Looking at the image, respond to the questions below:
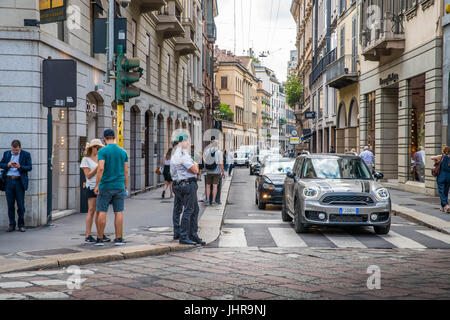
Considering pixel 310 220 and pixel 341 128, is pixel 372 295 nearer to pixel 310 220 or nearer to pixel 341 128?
pixel 310 220

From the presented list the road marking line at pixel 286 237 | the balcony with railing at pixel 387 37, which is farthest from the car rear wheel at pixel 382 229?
the balcony with railing at pixel 387 37

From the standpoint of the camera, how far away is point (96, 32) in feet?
42.5

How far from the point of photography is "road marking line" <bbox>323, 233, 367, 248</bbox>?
10.5 meters

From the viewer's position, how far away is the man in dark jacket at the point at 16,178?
11.6 metres

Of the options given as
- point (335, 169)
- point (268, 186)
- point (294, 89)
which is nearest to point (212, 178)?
point (268, 186)

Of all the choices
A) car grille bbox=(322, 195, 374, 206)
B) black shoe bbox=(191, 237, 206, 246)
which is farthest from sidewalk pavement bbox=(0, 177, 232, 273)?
car grille bbox=(322, 195, 374, 206)

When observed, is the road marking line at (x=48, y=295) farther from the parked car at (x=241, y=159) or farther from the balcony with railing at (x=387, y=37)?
the parked car at (x=241, y=159)

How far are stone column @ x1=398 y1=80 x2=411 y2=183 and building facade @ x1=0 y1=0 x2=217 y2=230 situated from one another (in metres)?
10.1

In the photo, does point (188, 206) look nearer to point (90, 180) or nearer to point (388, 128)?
point (90, 180)

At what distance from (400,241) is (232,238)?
123 inches

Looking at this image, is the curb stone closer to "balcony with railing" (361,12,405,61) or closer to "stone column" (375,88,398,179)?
"balcony with railing" (361,12,405,61)

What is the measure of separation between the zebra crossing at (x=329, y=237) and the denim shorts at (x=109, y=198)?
1.87 meters

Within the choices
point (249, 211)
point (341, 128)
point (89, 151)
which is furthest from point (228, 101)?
point (89, 151)

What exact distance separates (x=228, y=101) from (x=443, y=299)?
82.0 meters
